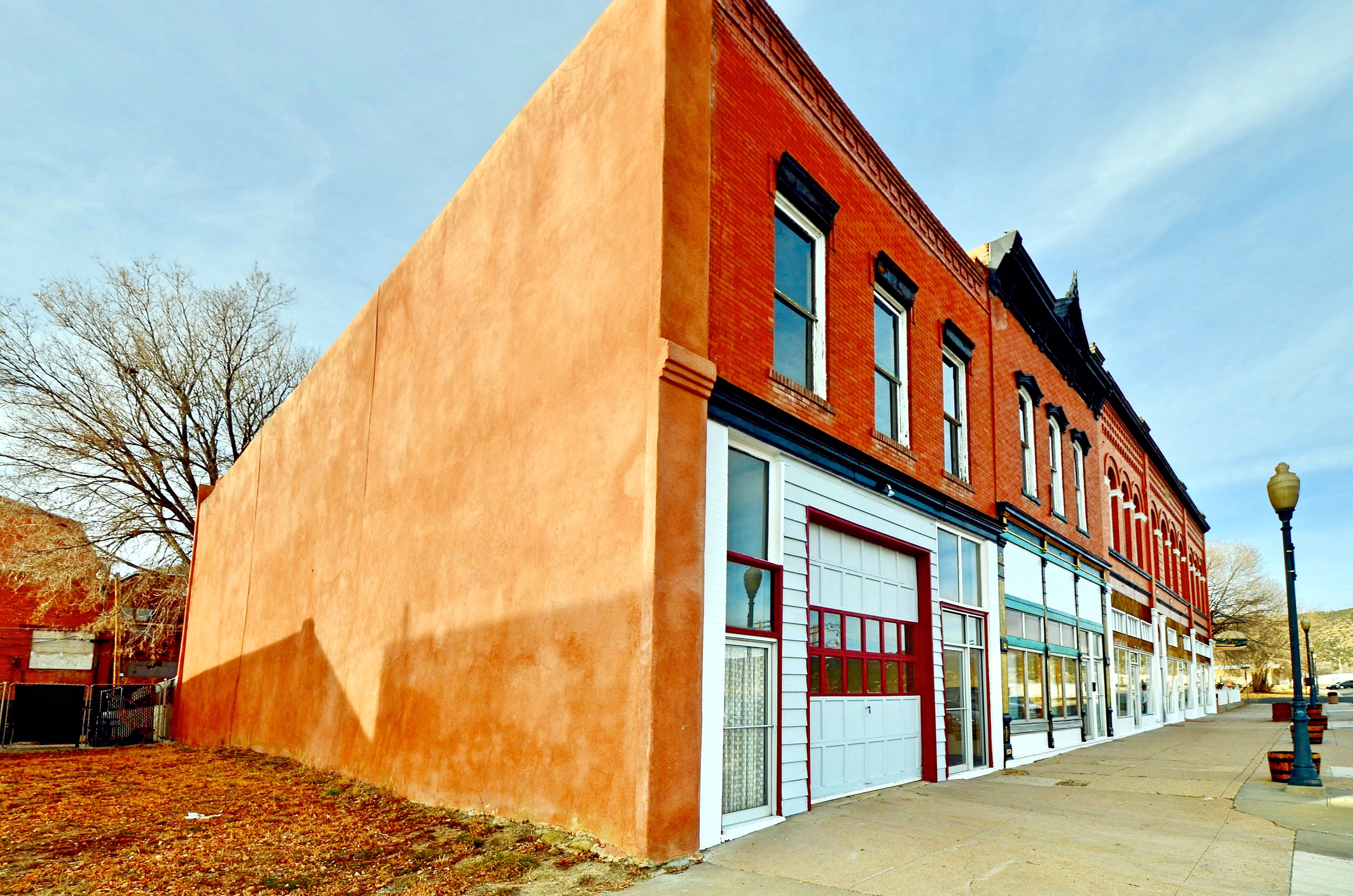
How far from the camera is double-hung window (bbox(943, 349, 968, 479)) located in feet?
47.6

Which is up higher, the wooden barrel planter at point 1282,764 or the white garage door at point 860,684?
the white garage door at point 860,684

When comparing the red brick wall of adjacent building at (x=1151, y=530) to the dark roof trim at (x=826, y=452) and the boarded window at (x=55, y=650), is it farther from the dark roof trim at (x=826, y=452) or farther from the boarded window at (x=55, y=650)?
the boarded window at (x=55, y=650)

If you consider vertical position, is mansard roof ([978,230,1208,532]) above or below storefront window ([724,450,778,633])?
above

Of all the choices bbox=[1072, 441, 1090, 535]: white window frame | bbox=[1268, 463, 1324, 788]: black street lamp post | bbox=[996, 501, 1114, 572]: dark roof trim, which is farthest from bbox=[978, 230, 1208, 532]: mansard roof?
bbox=[1268, 463, 1324, 788]: black street lamp post

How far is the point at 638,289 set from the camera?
8.05 meters

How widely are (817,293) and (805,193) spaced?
118cm

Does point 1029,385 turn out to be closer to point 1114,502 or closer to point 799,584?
point 1114,502

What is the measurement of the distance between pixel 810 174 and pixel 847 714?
6.36 meters

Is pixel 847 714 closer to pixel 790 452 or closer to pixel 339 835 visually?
pixel 790 452

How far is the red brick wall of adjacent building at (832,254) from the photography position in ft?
30.1

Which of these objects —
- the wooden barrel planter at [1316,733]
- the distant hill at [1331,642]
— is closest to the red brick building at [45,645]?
the wooden barrel planter at [1316,733]

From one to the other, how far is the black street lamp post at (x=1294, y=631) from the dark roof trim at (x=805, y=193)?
6.98 meters

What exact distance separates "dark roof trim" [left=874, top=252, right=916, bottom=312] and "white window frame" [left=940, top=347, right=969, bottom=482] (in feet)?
4.84

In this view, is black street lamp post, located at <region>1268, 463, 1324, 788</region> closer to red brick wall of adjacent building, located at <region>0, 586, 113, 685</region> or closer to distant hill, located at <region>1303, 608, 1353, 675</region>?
red brick wall of adjacent building, located at <region>0, 586, 113, 685</region>
